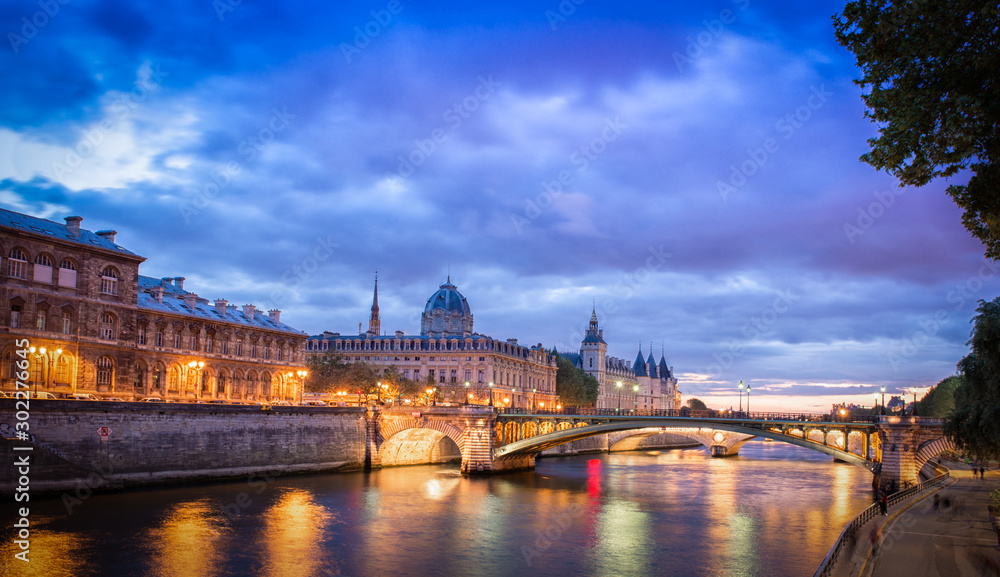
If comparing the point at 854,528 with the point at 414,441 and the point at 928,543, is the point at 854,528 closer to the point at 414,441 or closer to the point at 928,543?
the point at 928,543

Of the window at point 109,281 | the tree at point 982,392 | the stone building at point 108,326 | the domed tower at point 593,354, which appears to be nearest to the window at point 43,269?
the stone building at point 108,326

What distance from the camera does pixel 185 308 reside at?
2699 inches

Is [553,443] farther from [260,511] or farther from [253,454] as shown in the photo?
[260,511]

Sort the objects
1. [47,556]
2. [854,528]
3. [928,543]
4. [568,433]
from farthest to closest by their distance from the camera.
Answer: [568,433], [928,543], [854,528], [47,556]

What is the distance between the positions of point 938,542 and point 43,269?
5293 cm

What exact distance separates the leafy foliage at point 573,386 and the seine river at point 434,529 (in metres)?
81.5

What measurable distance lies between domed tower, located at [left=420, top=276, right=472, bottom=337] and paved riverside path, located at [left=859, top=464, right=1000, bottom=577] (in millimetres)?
93179

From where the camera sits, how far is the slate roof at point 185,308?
65125 millimetres

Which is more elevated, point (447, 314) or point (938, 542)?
point (447, 314)

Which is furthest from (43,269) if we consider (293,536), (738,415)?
(738,415)

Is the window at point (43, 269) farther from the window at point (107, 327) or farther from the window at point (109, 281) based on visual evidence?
the window at point (107, 327)

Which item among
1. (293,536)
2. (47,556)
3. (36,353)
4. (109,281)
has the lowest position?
(293,536)

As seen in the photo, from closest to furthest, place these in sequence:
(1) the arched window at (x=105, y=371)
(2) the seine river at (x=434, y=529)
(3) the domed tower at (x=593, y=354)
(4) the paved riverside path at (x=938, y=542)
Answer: (4) the paved riverside path at (x=938, y=542) < (2) the seine river at (x=434, y=529) < (1) the arched window at (x=105, y=371) < (3) the domed tower at (x=593, y=354)

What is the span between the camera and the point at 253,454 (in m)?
55.8
